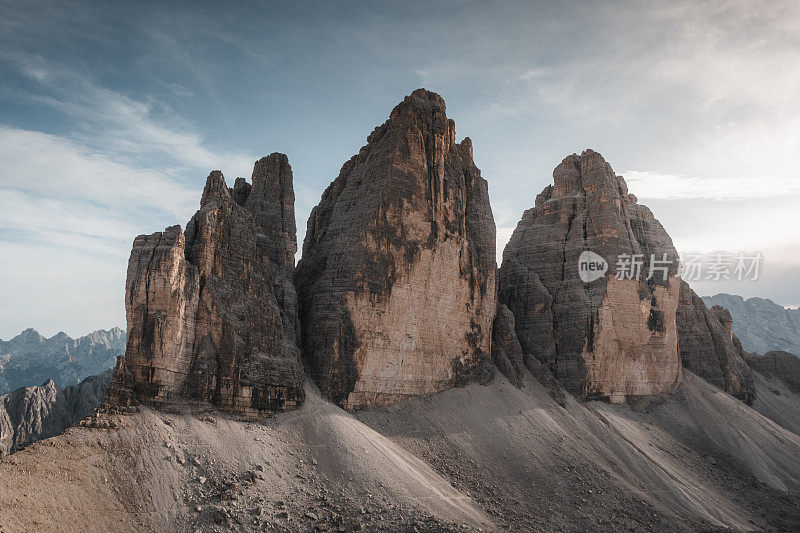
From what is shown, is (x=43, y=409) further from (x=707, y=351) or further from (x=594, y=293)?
(x=707, y=351)

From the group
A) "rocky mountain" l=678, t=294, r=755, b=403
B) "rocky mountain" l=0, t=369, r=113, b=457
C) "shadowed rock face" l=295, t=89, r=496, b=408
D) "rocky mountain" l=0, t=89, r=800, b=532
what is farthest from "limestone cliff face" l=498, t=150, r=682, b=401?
"rocky mountain" l=0, t=369, r=113, b=457

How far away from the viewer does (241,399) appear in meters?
33.7

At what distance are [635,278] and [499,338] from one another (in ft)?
56.7

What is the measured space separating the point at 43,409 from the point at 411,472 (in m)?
77.9

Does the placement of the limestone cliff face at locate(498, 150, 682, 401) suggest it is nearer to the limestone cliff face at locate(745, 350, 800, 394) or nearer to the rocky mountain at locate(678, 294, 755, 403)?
the rocky mountain at locate(678, 294, 755, 403)

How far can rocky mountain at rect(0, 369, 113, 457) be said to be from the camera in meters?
80.3

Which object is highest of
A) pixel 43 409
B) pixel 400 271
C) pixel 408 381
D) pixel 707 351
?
pixel 400 271

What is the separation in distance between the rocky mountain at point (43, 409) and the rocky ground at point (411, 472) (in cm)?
5666

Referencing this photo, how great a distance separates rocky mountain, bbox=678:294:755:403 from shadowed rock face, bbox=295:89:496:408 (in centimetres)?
3635

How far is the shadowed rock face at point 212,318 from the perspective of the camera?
1218 inches

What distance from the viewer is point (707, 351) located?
70.5 metres

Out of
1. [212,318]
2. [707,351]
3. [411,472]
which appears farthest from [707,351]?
[212,318]

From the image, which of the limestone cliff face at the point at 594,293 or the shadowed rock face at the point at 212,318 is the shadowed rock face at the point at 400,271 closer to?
the shadowed rock face at the point at 212,318

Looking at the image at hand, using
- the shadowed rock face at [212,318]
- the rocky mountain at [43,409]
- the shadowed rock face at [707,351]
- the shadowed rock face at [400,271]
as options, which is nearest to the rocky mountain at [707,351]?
the shadowed rock face at [707,351]
